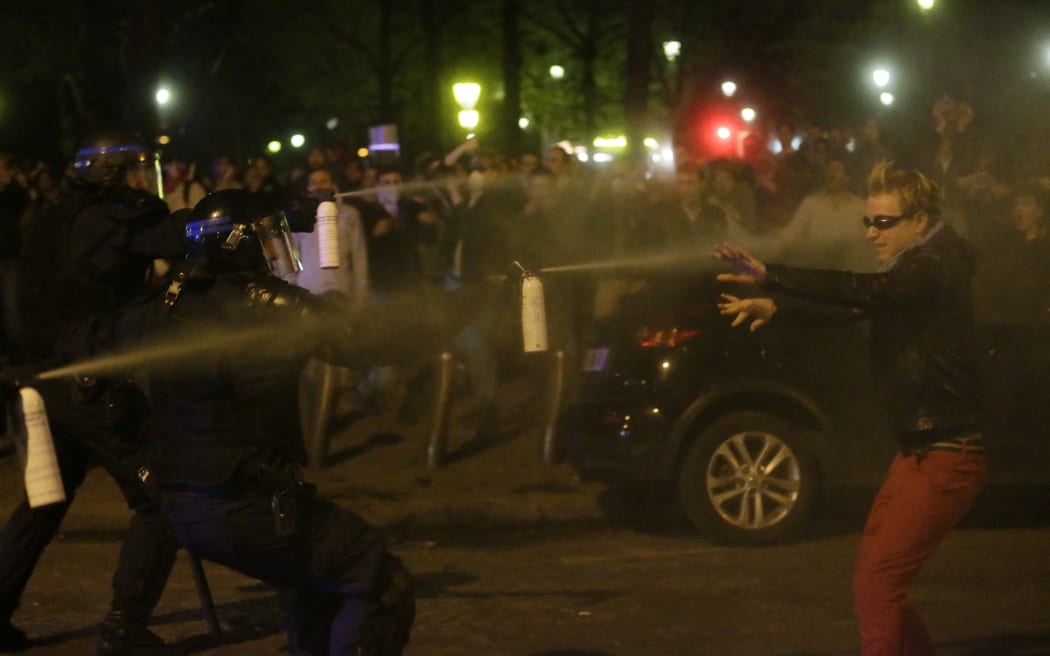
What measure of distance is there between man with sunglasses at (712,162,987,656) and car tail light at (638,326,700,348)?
12.1ft

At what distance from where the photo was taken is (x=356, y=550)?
4.76m

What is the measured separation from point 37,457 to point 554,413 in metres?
7.04

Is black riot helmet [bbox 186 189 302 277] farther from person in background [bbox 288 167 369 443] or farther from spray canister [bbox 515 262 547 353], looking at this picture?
person in background [bbox 288 167 369 443]

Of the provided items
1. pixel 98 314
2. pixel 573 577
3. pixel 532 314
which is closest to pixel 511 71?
pixel 573 577

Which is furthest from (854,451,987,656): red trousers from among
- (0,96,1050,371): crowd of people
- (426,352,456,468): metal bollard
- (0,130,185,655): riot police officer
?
(426,352,456,468): metal bollard

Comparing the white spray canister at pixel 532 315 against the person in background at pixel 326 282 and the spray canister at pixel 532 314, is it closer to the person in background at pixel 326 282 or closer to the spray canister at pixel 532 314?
the spray canister at pixel 532 314

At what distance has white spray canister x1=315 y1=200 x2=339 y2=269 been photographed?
19.2ft

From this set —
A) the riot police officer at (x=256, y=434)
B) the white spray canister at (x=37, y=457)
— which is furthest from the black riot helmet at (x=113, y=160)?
the white spray canister at (x=37, y=457)

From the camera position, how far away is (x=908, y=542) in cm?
519

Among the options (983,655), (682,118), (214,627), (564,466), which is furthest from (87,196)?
(682,118)

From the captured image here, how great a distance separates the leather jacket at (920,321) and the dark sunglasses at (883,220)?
131 millimetres

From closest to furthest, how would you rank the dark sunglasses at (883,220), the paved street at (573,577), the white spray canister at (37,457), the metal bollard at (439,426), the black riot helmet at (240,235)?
the white spray canister at (37,457), the black riot helmet at (240,235), the dark sunglasses at (883,220), the paved street at (573,577), the metal bollard at (439,426)

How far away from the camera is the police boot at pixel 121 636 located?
636 cm

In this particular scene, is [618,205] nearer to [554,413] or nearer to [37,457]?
[554,413]
